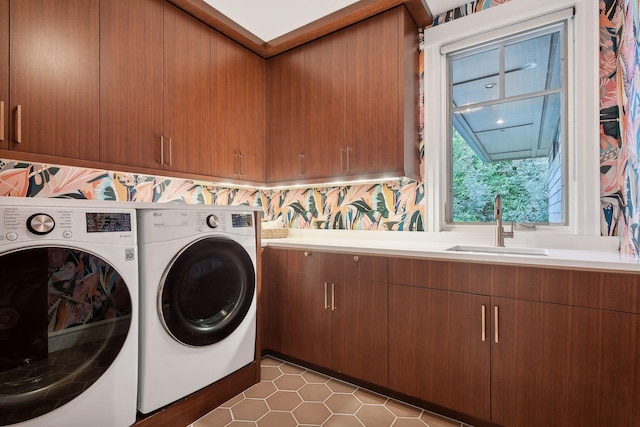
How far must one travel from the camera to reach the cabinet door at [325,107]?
2273 millimetres

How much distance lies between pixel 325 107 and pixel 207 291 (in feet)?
4.95

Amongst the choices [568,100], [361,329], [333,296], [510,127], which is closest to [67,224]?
[333,296]

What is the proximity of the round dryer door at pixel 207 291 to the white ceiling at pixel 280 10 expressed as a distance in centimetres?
163

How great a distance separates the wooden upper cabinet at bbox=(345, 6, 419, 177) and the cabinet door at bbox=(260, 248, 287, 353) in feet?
2.65

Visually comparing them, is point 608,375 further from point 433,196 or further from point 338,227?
point 338,227

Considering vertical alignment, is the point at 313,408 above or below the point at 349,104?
below

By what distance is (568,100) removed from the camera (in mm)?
1919

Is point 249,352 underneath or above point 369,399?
above

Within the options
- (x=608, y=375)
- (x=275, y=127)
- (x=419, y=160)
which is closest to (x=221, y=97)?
(x=275, y=127)

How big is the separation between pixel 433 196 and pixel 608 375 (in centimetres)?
129

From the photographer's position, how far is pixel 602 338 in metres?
1.27

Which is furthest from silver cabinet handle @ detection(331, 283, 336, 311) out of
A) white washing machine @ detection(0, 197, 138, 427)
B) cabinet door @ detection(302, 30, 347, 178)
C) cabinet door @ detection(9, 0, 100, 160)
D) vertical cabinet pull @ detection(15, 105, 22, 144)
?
vertical cabinet pull @ detection(15, 105, 22, 144)

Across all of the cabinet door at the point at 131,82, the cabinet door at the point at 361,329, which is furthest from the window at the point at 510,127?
the cabinet door at the point at 131,82

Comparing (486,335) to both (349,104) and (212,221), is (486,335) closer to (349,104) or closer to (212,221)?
(212,221)
